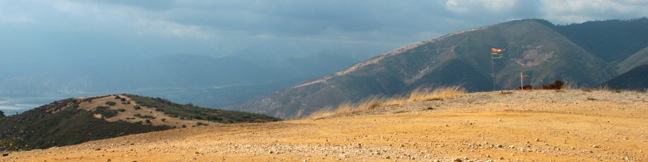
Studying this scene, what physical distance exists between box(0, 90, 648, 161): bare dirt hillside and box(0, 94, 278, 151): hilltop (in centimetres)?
1769

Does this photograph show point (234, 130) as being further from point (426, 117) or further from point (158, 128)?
Result: point (158, 128)

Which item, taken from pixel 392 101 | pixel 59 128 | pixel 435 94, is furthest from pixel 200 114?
pixel 435 94

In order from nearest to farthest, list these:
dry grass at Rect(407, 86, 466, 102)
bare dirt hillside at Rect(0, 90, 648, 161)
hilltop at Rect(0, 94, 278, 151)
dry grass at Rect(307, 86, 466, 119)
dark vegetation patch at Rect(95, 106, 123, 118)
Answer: bare dirt hillside at Rect(0, 90, 648, 161) < dry grass at Rect(307, 86, 466, 119) < dry grass at Rect(407, 86, 466, 102) < hilltop at Rect(0, 94, 278, 151) < dark vegetation patch at Rect(95, 106, 123, 118)

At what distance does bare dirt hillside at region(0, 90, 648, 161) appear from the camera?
610 inches

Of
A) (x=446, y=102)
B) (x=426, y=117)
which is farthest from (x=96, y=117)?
(x=426, y=117)

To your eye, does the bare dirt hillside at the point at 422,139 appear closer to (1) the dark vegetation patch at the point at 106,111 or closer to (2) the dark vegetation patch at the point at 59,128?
(2) the dark vegetation patch at the point at 59,128

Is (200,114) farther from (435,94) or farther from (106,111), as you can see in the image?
(435,94)

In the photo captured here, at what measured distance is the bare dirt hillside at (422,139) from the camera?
15.5 metres

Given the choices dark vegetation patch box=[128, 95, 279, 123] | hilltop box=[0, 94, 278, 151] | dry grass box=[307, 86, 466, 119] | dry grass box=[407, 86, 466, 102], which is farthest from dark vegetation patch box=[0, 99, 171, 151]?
dry grass box=[407, 86, 466, 102]

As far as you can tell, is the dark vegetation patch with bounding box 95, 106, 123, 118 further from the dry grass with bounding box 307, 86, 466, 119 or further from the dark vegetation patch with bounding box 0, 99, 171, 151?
the dry grass with bounding box 307, 86, 466, 119

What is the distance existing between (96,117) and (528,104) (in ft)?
102

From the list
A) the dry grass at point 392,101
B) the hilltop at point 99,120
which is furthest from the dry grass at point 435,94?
the hilltop at point 99,120

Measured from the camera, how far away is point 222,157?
1512 cm

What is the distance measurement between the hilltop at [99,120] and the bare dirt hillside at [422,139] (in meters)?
17.7
